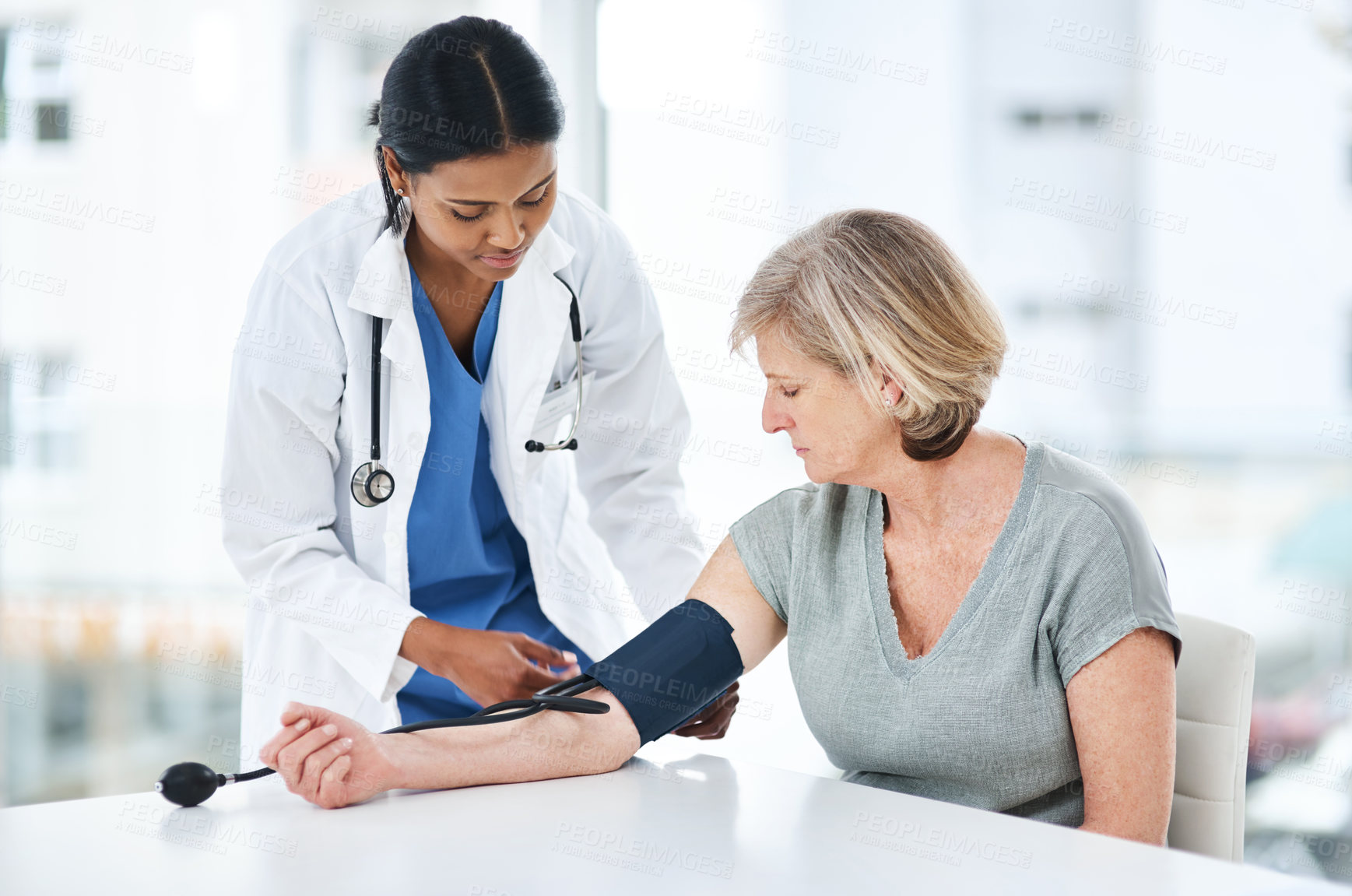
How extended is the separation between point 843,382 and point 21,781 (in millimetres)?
2284

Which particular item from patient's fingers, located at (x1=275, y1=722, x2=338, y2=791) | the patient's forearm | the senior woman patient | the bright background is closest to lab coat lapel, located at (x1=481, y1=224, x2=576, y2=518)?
the senior woman patient

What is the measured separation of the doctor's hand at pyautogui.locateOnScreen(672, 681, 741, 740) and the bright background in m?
0.95

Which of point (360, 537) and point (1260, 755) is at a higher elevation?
point (360, 537)

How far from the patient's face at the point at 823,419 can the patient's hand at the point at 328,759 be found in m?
0.54

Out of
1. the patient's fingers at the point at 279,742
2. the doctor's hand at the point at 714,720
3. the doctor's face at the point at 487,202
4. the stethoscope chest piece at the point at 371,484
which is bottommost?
the doctor's hand at the point at 714,720

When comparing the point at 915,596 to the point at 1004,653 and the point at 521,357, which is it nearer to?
the point at 1004,653

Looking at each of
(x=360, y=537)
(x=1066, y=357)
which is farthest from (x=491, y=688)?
(x=1066, y=357)

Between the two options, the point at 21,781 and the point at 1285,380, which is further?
the point at 21,781

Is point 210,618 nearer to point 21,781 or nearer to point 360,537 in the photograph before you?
point 21,781

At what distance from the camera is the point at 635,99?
2.74 m

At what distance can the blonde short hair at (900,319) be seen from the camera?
1212mm

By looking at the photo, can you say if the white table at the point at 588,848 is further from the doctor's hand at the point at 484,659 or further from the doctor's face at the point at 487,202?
the doctor's face at the point at 487,202

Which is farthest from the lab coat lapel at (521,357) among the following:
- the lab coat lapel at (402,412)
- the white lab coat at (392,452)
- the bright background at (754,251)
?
the bright background at (754,251)

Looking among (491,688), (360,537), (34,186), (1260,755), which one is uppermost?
(34,186)
